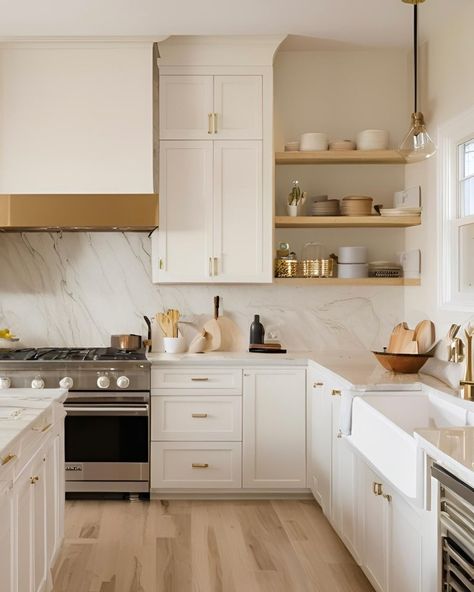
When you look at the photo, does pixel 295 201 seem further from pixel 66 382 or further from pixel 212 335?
pixel 66 382

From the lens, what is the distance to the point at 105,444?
174 inches

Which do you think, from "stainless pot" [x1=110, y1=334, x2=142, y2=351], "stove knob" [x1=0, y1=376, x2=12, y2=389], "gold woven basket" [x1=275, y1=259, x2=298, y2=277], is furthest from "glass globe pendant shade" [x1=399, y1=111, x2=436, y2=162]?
"stove knob" [x1=0, y1=376, x2=12, y2=389]

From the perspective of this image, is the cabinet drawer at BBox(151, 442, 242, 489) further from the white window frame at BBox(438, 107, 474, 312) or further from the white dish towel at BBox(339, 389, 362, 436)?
the white window frame at BBox(438, 107, 474, 312)

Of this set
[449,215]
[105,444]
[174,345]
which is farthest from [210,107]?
[105,444]

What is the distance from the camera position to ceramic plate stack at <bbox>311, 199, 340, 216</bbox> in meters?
4.76

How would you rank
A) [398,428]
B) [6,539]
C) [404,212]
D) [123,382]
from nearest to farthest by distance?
[6,539] < [398,428] < [123,382] < [404,212]

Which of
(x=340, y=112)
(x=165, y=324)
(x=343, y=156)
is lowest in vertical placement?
(x=165, y=324)

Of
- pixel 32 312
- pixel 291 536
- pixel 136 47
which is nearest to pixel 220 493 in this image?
pixel 291 536

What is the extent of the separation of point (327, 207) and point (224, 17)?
134 centimetres

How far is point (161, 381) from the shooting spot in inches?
177

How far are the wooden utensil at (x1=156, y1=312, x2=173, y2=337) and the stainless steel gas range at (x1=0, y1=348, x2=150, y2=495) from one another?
50cm

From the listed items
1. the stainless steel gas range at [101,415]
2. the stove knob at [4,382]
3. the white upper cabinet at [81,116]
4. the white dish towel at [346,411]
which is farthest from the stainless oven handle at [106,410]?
the white dish towel at [346,411]

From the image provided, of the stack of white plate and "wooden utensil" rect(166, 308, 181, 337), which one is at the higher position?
the stack of white plate

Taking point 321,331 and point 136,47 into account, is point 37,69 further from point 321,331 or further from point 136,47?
point 321,331
